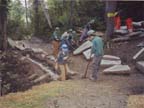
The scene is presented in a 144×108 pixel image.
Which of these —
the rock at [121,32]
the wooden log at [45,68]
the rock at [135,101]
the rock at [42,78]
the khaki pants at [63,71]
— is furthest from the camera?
the rock at [121,32]

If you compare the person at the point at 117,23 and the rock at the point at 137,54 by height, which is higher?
the person at the point at 117,23

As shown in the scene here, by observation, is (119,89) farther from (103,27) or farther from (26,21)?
(26,21)

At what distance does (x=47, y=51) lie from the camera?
80.7 ft

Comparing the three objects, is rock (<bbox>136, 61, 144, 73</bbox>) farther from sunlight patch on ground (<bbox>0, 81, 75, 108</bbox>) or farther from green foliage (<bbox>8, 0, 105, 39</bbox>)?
green foliage (<bbox>8, 0, 105, 39</bbox>)

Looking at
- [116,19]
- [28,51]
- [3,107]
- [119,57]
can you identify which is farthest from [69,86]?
[116,19]

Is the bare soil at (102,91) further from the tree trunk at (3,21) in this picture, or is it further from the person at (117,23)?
the person at (117,23)

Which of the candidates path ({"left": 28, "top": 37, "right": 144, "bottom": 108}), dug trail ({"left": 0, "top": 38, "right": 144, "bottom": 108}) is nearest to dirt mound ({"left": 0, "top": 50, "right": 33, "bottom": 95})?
dug trail ({"left": 0, "top": 38, "right": 144, "bottom": 108})

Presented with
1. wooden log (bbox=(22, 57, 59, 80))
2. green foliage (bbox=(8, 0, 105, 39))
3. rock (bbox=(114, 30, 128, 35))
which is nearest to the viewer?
wooden log (bbox=(22, 57, 59, 80))

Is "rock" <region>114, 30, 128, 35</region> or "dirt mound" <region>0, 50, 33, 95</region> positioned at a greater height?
"rock" <region>114, 30, 128, 35</region>

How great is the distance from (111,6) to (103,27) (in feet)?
12.3

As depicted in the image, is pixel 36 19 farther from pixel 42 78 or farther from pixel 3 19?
pixel 42 78

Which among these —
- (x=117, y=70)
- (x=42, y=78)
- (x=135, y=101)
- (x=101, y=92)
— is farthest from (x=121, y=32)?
(x=135, y=101)

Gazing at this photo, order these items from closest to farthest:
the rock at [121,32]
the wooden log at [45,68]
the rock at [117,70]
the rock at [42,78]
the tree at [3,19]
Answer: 1. the rock at [42,78]
2. the wooden log at [45,68]
3. the rock at [117,70]
4. the tree at [3,19]
5. the rock at [121,32]

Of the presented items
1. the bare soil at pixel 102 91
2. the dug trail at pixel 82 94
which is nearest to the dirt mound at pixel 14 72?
the dug trail at pixel 82 94
